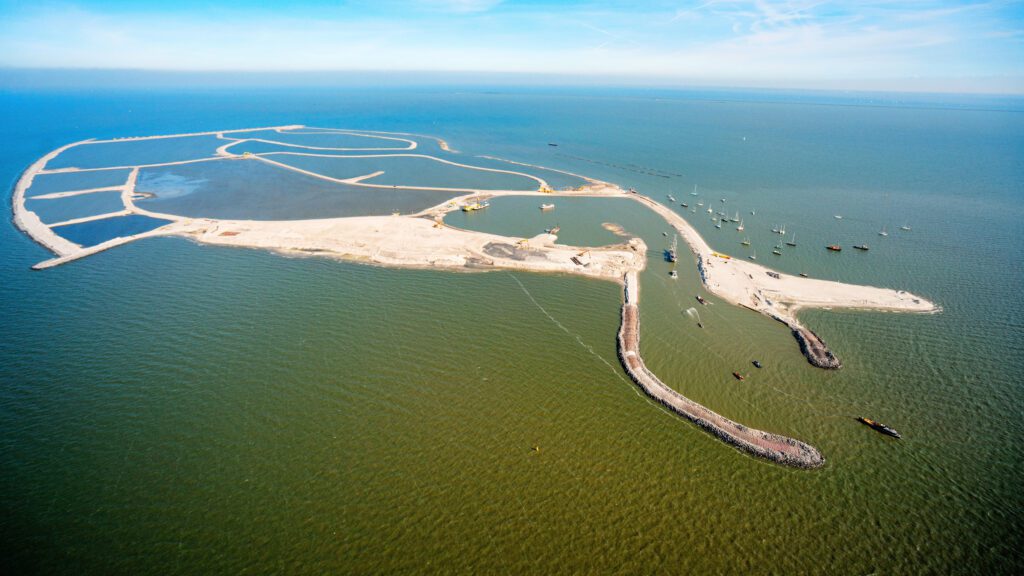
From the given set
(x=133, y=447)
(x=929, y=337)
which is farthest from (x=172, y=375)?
(x=929, y=337)

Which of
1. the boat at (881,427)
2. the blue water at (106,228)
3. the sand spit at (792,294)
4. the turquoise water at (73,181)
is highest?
the turquoise water at (73,181)

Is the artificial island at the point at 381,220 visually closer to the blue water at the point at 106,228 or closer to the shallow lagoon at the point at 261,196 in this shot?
the blue water at the point at 106,228

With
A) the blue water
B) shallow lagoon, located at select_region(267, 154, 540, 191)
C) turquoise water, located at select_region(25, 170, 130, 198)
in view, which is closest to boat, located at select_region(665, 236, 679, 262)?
shallow lagoon, located at select_region(267, 154, 540, 191)

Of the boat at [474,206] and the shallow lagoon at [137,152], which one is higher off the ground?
the shallow lagoon at [137,152]

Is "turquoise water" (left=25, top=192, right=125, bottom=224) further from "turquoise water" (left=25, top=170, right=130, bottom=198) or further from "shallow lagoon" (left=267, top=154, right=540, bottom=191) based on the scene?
"shallow lagoon" (left=267, top=154, right=540, bottom=191)

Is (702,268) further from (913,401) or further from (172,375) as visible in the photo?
(172,375)

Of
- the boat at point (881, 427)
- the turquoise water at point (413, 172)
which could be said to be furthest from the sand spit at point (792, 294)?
the turquoise water at point (413, 172)
